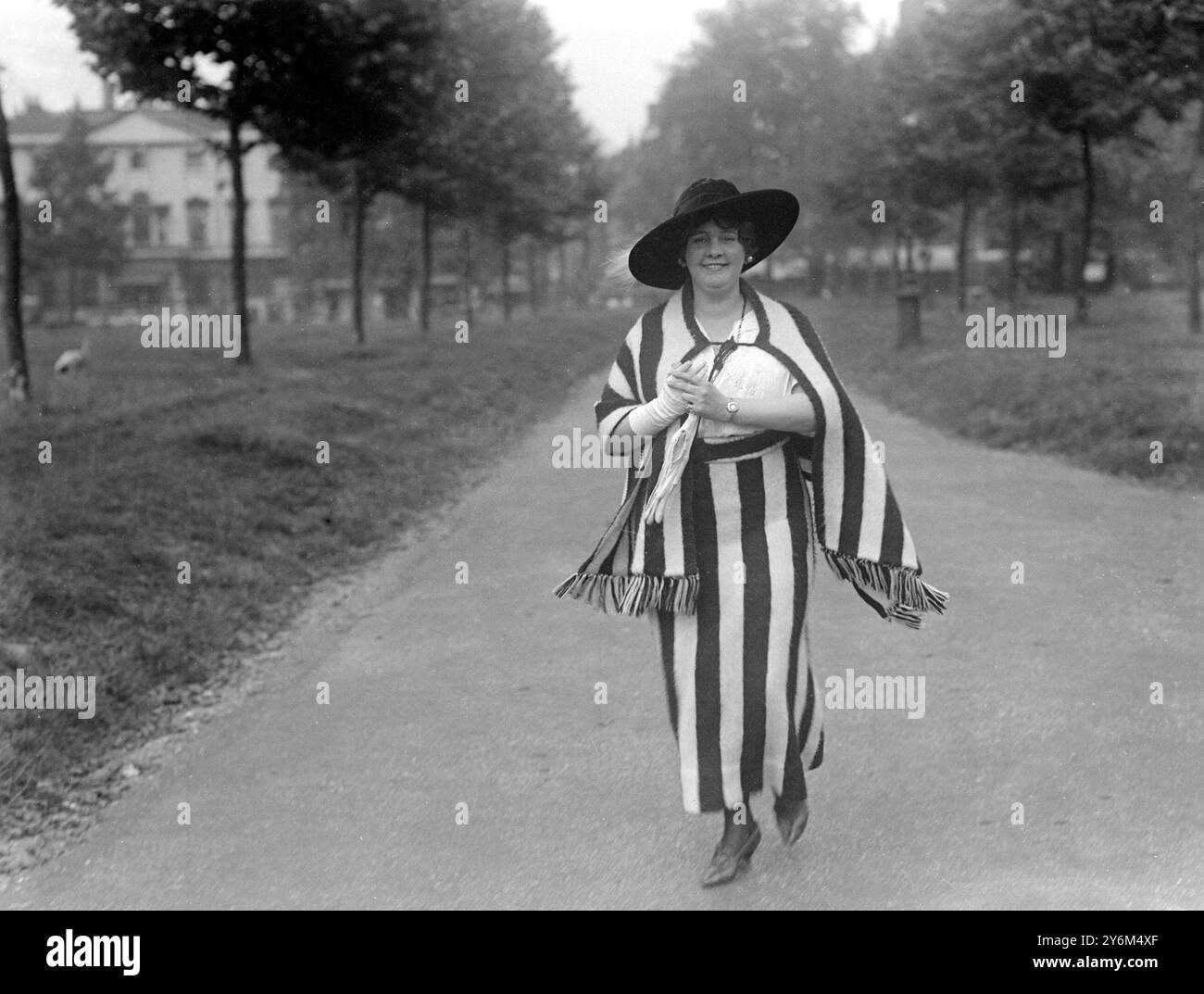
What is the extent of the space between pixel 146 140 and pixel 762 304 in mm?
61472

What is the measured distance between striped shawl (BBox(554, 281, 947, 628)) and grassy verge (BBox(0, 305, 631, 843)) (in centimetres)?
215

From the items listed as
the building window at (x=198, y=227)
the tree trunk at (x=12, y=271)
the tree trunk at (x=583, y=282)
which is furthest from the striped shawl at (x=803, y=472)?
the building window at (x=198, y=227)

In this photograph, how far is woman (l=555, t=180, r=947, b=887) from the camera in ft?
13.7

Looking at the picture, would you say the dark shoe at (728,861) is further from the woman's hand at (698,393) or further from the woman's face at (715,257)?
the woman's face at (715,257)

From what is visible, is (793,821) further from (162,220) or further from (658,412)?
(162,220)

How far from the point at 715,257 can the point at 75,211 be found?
62055 mm

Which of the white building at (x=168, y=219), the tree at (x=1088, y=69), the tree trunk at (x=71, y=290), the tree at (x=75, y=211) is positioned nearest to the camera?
the tree at (x=1088, y=69)

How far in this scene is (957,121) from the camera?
1195 inches

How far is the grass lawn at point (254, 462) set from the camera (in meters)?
6.87

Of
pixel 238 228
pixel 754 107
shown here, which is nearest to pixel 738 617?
pixel 238 228

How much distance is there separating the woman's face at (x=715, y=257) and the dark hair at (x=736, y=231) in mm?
11

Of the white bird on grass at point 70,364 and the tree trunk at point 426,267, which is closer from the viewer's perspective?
the white bird on grass at point 70,364
